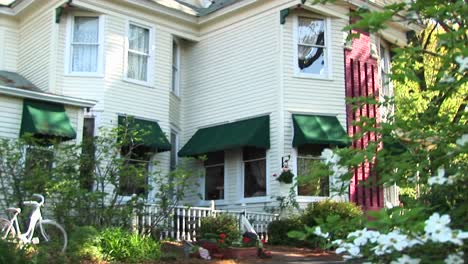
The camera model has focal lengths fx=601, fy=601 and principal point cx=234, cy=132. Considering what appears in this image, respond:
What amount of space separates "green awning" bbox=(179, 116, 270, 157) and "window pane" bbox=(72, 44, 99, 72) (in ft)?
11.7

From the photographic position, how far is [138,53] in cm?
1728

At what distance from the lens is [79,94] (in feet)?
53.3

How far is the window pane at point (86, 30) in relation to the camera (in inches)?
658

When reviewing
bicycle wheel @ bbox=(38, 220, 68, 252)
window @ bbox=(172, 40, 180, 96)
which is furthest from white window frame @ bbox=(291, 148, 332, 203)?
bicycle wheel @ bbox=(38, 220, 68, 252)

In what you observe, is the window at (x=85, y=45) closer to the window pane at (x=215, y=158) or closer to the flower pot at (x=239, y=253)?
the window pane at (x=215, y=158)

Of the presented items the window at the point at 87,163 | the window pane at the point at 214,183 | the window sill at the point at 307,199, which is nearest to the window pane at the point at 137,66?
the window pane at the point at 214,183

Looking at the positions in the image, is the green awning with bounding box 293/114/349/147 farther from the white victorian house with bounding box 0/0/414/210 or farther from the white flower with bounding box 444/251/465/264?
the white flower with bounding box 444/251/465/264

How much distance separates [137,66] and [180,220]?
5475mm

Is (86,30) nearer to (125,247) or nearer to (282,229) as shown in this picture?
(282,229)

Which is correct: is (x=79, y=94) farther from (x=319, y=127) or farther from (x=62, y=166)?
(x=319, y=127)

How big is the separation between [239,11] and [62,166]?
7.90m

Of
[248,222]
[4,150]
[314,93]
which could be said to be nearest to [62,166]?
[4,150]

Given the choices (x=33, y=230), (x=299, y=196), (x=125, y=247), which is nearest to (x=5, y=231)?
(x=33, y=230)

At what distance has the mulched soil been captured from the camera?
10.7 metres
